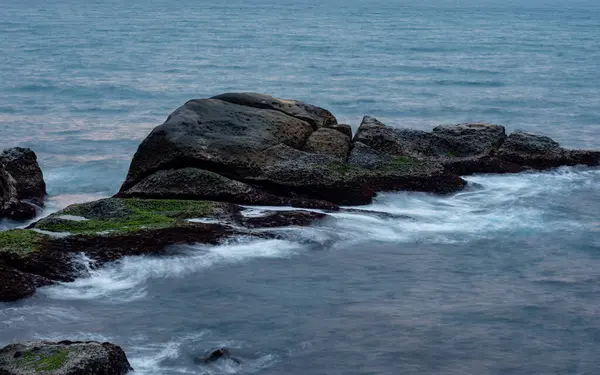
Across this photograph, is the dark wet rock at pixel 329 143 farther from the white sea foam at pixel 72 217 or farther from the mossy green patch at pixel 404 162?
the white sea foam at pixel 72 217

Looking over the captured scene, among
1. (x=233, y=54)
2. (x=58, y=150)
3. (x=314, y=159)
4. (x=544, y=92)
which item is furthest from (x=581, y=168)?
(x=233, y=54)

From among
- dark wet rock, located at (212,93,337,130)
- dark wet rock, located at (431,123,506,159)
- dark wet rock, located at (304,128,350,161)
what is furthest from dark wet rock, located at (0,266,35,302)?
dark wet rock, located at (431,123,506,159)

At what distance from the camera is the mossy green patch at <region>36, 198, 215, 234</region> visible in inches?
569

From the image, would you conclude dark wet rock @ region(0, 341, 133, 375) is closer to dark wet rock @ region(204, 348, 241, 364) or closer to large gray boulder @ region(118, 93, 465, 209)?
dark wet rock @ region(204, 348, 241, 364)

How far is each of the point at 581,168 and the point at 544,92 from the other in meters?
19.2

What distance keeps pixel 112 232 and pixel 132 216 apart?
95 cm

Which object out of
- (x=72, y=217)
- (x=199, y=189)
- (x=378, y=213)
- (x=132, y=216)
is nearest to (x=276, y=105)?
(x=199, y=189)

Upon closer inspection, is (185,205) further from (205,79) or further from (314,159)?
(205,79)

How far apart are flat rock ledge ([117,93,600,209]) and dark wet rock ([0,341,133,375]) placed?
668 cm

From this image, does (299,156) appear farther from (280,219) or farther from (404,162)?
(280,219)

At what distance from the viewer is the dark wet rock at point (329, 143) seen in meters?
18.9

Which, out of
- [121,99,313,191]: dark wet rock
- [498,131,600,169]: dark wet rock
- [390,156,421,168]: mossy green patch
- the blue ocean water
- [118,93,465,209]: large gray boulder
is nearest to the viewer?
the blue ocean water

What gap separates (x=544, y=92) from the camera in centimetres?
3966

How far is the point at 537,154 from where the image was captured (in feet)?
69.5
